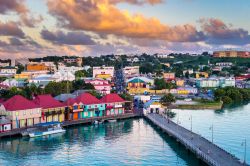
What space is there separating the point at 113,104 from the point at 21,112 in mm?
10886

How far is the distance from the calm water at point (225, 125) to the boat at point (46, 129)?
34.1ft

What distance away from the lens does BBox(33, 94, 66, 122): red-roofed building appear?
118 ft

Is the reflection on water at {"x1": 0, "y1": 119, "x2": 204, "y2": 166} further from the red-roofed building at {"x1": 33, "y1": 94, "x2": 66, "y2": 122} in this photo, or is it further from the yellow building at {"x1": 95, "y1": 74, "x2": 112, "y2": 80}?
the yellow building at {"x1": 95, "y1": 74, "x2": 112, "y2": 80}

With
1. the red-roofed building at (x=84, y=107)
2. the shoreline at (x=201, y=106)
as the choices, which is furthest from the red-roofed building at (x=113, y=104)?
the shoreline at (x=201, y=106)

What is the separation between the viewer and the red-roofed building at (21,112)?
109ft

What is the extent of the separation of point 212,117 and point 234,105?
459 inches

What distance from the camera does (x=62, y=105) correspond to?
37875 millimetres

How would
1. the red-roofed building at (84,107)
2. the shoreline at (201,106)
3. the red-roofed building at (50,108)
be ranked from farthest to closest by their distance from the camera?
the shoreline at (201,106) < the red-roofed building at (84,107) < the red-roofed building at (50,108)

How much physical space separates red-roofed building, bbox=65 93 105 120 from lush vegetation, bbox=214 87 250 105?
752 inches

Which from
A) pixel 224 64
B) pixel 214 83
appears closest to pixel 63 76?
pixel 214 83

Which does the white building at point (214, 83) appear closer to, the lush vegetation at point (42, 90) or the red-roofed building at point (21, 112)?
the lush vegetation at point (42, 90)

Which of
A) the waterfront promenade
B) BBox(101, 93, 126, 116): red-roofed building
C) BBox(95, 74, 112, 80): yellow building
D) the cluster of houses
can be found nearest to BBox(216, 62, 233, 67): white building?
BBox(95, 74, 112, 80): yellow building

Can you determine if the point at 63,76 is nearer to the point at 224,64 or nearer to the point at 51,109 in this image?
the point at 51,109

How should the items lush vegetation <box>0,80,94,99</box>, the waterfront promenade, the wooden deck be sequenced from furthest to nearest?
lush vegetation <box>0,80,94,99</box>
the wooden deck
the waterfront promenade
